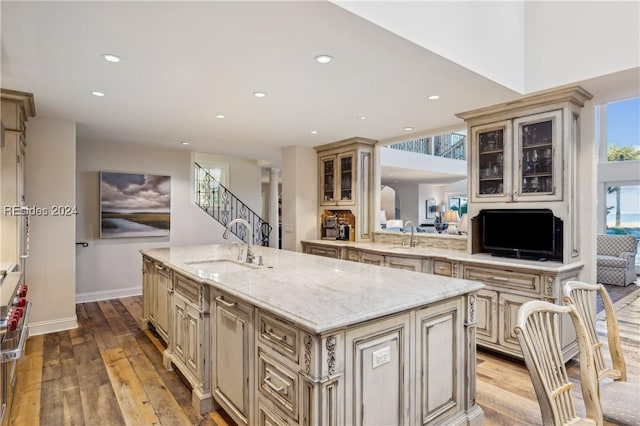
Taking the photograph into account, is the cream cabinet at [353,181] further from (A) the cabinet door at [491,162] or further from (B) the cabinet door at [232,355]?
(B) the cabinet door at [232,355]

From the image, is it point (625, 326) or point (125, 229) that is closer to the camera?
point (625, 326)

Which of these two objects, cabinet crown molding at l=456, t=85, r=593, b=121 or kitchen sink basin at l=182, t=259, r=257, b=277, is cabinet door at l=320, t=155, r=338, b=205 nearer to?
cabinet crown molding at l=456, t=85, r=593, b=121

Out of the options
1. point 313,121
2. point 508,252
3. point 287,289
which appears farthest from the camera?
point 313,121

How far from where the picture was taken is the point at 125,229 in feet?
18.4

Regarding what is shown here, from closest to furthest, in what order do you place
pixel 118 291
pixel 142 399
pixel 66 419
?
1. pixel 66 419
2. pixel 142 399
3. pixel 118 291

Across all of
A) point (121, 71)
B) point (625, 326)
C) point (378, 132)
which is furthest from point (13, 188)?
point (625, 326)

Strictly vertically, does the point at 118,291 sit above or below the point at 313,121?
below

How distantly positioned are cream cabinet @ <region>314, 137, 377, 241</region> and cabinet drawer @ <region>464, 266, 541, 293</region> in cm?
200

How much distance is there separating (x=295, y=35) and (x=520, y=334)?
1.90 metres

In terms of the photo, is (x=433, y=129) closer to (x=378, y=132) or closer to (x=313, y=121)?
(x=378, y=132)

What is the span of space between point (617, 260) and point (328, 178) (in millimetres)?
5428

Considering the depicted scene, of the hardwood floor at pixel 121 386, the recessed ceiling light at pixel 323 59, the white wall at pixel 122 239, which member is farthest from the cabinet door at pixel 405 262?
the white wall at pixel 122 239

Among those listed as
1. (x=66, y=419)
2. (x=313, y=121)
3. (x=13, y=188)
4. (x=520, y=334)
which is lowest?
(x=66, y=419)

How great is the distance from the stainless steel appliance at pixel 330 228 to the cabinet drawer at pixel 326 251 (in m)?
0.37
